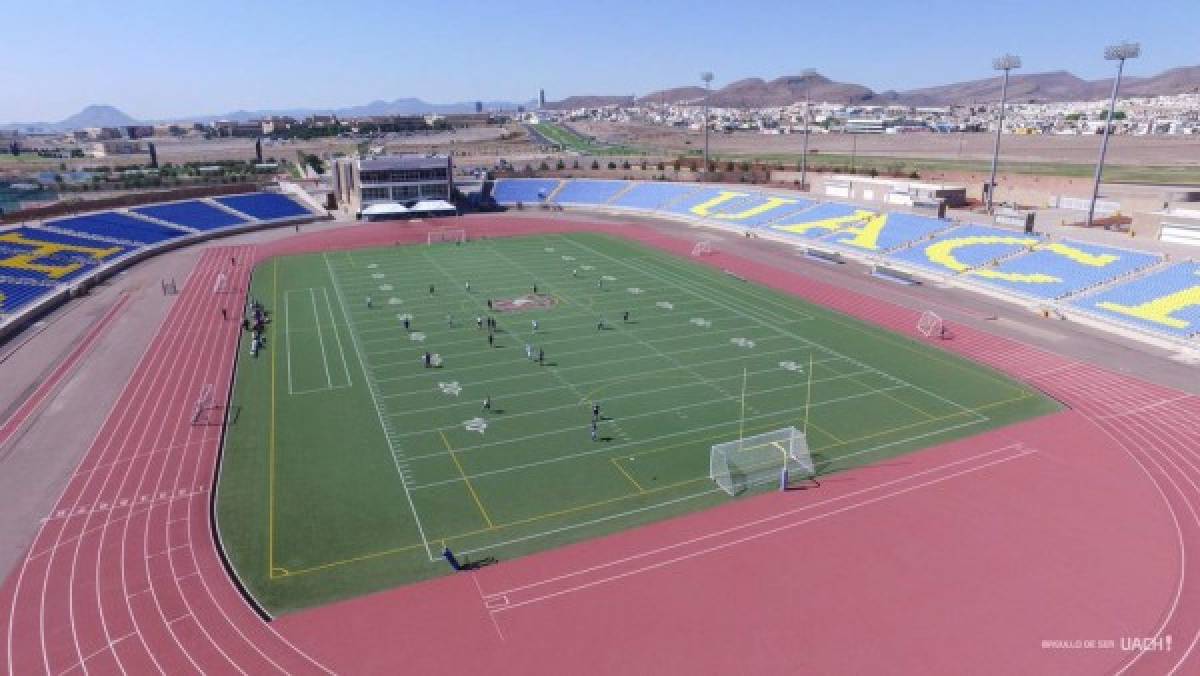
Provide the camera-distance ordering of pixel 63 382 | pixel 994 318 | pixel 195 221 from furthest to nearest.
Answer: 1. pixel 195 221
2. pixel 994 318
3. pixel 63 382

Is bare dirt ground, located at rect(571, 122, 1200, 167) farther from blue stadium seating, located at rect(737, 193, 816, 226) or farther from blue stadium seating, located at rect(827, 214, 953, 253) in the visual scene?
blue stadium seating, located at rect(827, 214, 953, 253)

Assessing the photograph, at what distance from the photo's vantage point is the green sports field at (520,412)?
69.9ft

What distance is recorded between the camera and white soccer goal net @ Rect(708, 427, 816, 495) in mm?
23953

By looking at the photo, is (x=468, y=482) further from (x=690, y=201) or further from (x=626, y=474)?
(x=690, y=201)

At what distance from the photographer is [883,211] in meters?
65.0

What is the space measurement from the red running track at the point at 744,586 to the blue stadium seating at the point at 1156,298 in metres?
15.5

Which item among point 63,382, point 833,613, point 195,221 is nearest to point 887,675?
point 833,613

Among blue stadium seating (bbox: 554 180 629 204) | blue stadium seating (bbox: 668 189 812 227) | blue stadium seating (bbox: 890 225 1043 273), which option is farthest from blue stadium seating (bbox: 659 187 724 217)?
blue stadium seating (bbox: 890 225 1043 273)

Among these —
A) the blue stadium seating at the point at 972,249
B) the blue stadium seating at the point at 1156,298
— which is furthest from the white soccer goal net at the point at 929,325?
→ the blue stadium seating at the point at 972,249

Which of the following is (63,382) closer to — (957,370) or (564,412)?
(564,412)

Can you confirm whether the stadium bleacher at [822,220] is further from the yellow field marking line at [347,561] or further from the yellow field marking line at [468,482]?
the yellow field marking line at [347,561]

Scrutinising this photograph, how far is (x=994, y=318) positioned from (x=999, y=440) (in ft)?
61.1

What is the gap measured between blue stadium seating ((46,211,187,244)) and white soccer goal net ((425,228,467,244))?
81.7ft

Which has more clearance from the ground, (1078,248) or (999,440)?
(1078,248)
